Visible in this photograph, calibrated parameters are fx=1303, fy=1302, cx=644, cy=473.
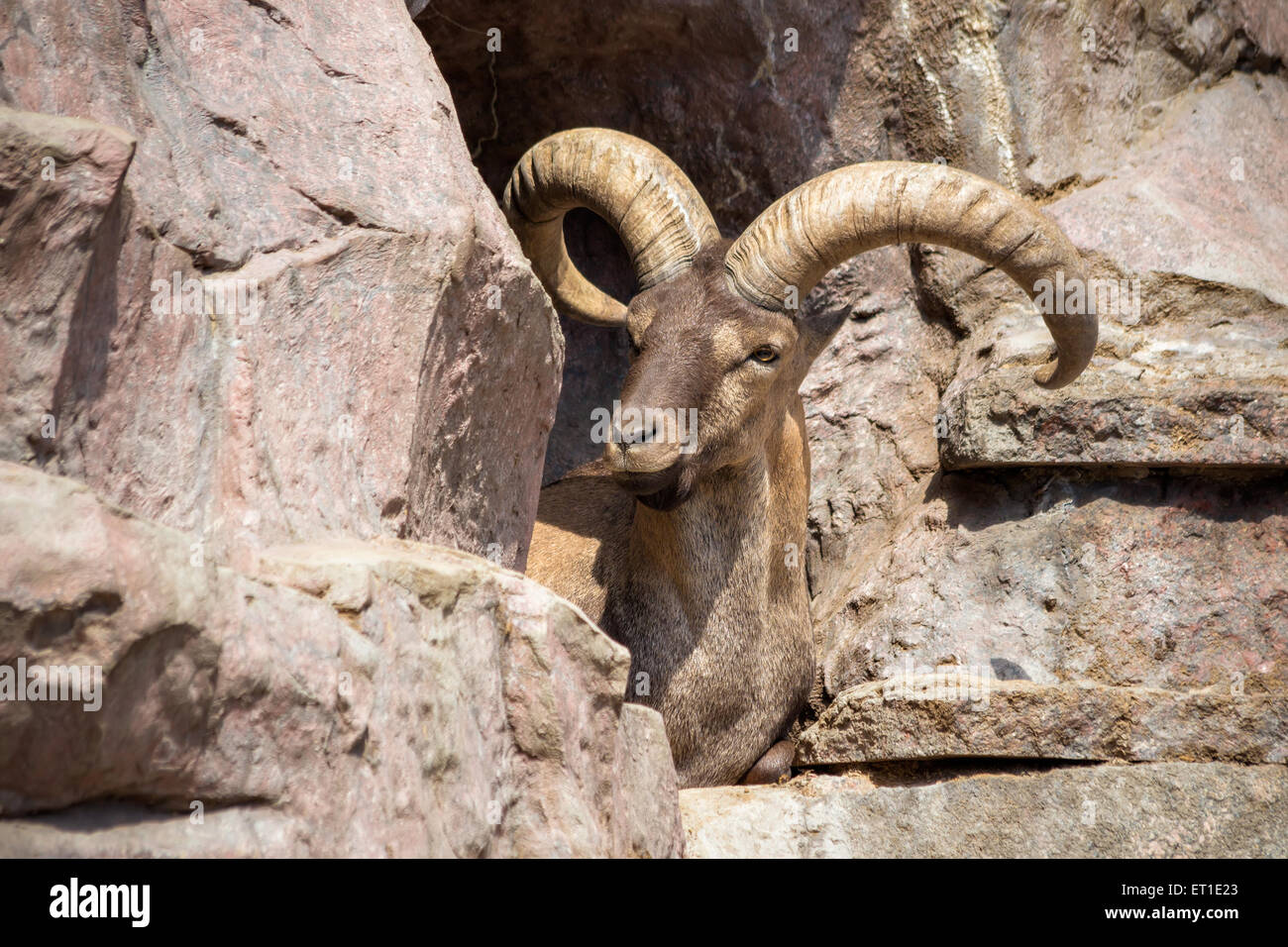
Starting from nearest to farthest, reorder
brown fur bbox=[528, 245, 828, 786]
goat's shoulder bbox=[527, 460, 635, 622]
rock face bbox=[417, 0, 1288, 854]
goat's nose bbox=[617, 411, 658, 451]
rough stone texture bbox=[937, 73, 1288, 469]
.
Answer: goat's nose bbox=[617, 411, 658, 451] → rock face bbox=[417, 0, 1288, 854] → brown fur bbox=[528, 245, 828, 786] → rough stone texture bbox=[937, 73, 1288, 469] → goat's shoulder bbox=[527, 460, 635, 622]

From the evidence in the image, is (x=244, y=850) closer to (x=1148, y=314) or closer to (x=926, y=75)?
(x=1148, y=314)

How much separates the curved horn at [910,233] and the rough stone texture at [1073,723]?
4.46 feet

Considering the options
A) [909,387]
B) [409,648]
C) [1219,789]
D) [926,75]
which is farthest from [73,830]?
[926,75]

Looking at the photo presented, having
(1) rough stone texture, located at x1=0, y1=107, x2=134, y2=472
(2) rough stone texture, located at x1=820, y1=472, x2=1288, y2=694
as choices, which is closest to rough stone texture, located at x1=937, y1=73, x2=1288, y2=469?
(2) rough stone texture, located at x1=820, y1=472, x2=1288, y2=694

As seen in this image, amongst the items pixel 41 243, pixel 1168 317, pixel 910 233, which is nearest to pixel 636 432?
pixel 910 233

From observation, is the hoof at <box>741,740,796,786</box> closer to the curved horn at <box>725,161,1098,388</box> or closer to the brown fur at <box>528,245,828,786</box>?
the brown fur at <box>528,245,828,786</box>

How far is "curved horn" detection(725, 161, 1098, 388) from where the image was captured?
16.7 feet

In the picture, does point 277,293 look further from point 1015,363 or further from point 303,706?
point 1015,363

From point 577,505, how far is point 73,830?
4.47 m

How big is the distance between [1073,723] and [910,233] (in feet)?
6.51

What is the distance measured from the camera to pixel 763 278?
17.1 feet

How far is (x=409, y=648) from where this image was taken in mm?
2627

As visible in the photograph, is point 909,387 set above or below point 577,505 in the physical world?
above

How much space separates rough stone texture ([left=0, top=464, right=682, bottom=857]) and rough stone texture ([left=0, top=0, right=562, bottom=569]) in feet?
1.04
